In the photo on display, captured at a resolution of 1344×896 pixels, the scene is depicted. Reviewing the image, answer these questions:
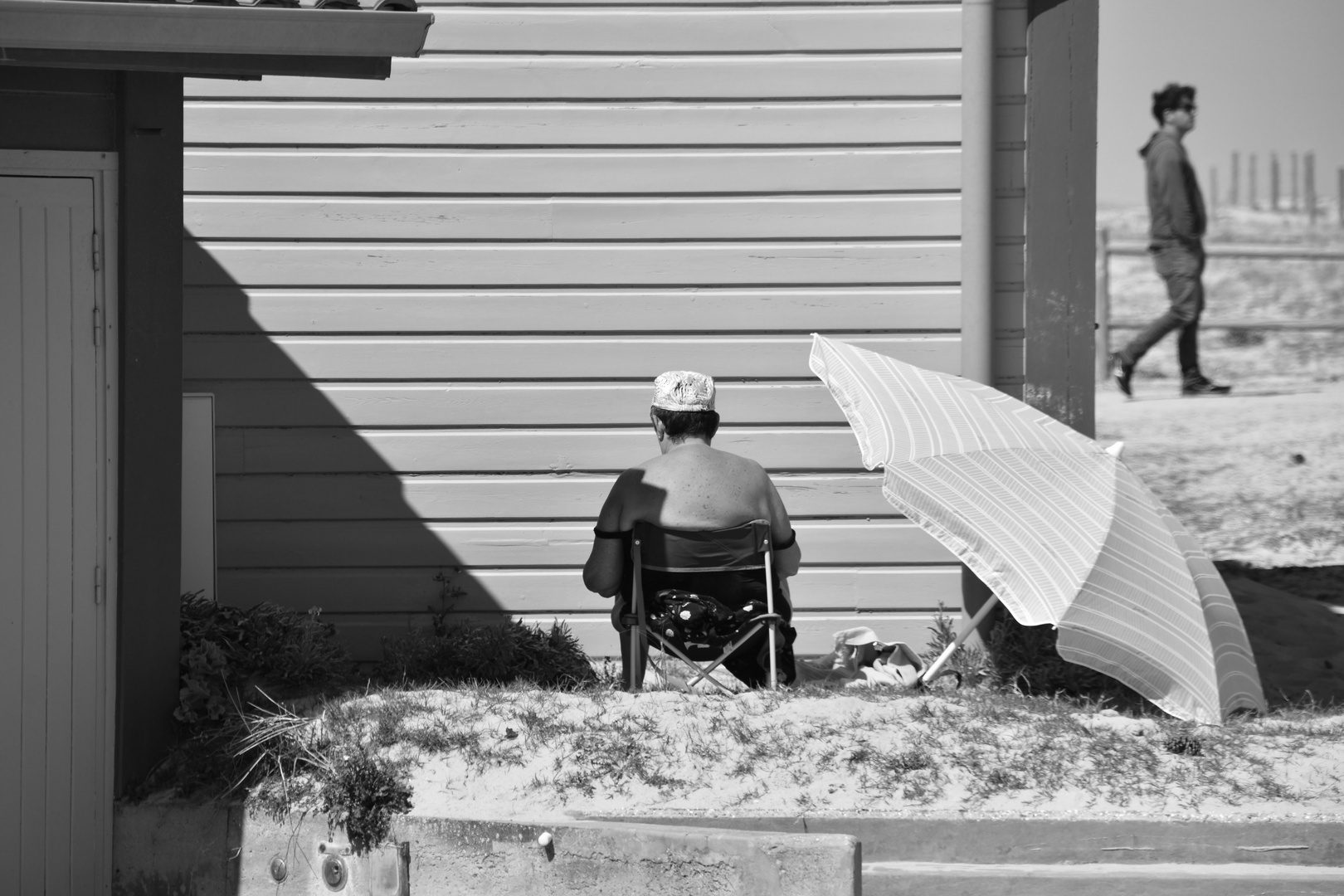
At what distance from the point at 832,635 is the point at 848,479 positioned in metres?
0.66

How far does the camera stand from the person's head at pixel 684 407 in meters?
5.09

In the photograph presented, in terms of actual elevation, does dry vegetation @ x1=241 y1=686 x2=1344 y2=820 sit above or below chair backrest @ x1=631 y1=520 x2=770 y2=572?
below

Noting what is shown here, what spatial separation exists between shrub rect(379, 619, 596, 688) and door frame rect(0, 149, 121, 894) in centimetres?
124

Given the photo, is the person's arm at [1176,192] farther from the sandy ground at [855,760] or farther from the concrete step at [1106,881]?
the concrete step at [1106,881]

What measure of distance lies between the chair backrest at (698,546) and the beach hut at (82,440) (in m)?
1.59

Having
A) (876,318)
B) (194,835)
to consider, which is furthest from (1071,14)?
(194,835)

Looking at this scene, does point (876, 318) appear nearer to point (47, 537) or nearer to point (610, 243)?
point (610, 243)

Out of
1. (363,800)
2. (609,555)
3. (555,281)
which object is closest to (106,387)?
(363,800)

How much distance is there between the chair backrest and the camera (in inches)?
194

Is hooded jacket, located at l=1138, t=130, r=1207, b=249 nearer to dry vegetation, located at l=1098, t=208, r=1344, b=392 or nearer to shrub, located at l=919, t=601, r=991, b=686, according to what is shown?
dry vegetation, located at l=1098, t=208, r=1344, b=392

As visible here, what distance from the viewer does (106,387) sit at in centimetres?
A: 421

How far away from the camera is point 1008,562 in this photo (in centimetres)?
471

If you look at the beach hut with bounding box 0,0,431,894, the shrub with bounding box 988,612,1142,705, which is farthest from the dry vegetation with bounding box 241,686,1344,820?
the beach hut with bounding box 0,0,431,894

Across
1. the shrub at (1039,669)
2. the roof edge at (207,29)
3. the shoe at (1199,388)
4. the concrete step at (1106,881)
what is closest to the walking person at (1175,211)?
the shoe at (1199,388)
